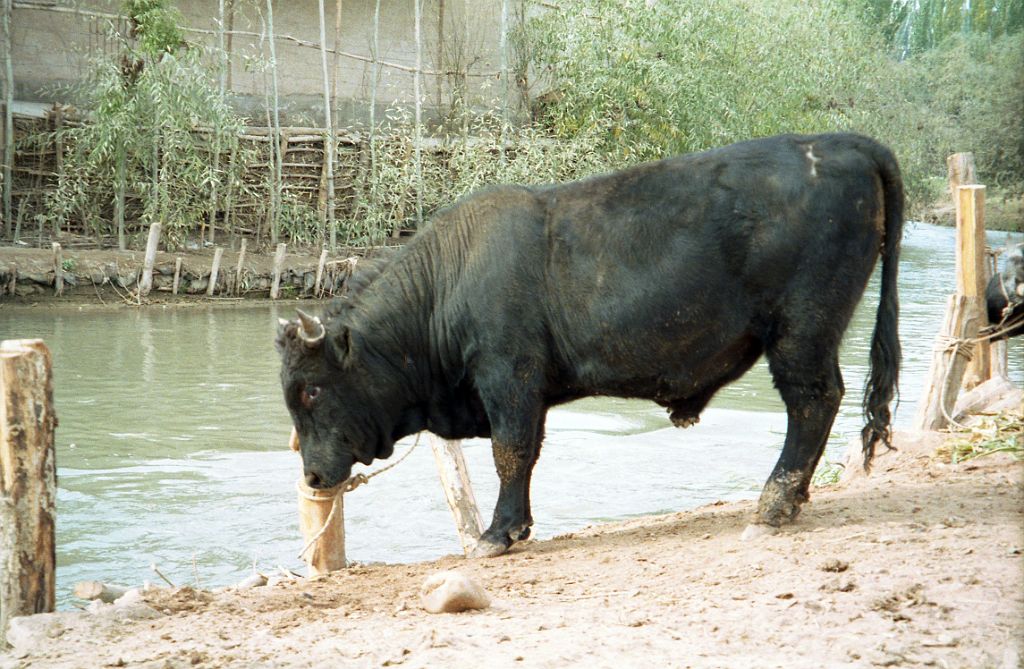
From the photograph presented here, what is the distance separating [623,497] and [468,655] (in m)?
5.29

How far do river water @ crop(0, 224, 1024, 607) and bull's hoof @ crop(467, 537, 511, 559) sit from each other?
1.79m

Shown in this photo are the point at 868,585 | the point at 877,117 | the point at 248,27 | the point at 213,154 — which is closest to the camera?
the point at 868,585

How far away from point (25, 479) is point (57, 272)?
13.5 m

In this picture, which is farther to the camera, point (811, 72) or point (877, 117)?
point (877, 117)

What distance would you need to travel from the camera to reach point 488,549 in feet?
19.8

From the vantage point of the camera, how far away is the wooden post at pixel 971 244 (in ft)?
27.0

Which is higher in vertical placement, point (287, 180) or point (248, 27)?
point (248, 27)

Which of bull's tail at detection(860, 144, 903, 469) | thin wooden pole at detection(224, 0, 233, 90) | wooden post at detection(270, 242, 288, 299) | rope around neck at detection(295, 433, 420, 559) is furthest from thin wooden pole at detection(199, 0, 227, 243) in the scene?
bull's tail at detection(860, 144, 903, 469)

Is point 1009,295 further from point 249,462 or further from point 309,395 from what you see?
point 249,462

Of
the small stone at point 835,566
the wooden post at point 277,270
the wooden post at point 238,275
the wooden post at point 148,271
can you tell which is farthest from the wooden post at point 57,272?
the small stone at point 835,566

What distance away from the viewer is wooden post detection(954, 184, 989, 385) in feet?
27.0

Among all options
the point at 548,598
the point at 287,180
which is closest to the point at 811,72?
the point at 287,180

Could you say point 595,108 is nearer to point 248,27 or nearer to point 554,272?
point 248,27

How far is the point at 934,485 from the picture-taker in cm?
642
